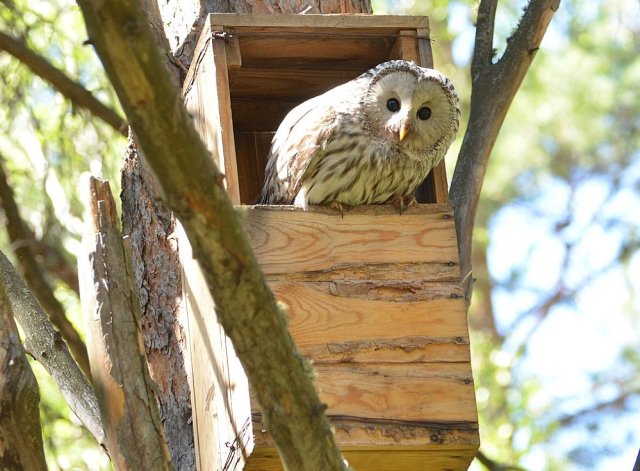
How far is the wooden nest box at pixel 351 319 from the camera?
363cm

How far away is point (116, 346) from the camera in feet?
11.5

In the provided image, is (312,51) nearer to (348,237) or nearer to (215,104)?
(215,104)

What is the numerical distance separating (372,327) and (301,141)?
2.67 feet

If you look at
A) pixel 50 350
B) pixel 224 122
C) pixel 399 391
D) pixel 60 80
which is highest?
pixel 60 80

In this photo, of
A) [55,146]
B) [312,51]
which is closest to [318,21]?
[312,51]

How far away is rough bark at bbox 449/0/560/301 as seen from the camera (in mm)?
4344

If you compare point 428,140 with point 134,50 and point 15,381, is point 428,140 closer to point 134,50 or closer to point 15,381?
point 15,381

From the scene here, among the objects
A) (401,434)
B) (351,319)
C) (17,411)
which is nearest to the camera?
(17,411)

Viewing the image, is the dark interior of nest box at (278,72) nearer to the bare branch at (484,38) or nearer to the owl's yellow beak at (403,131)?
the owl's yellow beak at (403,131)

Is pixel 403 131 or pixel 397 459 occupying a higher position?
pixel 403 131

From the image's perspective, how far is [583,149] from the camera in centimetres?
1244

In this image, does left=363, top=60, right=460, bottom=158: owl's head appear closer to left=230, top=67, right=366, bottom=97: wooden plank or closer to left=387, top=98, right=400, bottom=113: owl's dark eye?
left=387, top=98, right=400, bottom=113: owl's dark eye

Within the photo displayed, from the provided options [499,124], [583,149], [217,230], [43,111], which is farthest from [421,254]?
[583,149]

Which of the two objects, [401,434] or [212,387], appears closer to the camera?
[401,434]
